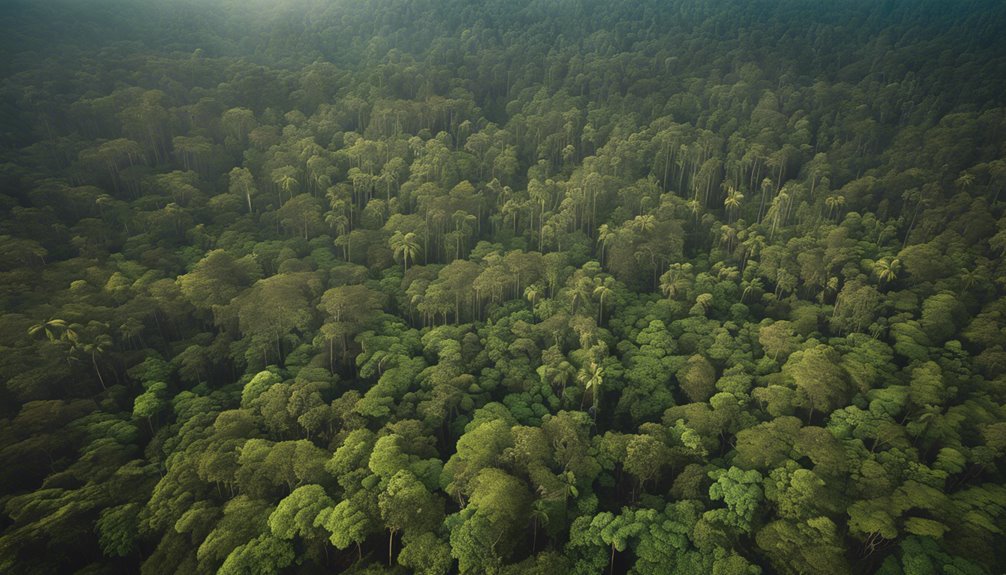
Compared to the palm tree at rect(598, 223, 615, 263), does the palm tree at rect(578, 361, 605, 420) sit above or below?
below

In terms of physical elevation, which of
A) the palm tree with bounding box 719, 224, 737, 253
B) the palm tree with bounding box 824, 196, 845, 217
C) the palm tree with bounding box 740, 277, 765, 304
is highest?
the palm tree with bounding box 824, 196, 845, 217

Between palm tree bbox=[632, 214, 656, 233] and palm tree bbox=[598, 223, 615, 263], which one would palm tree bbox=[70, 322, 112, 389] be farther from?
palm tree bbox=[632, 214, 656, 233]

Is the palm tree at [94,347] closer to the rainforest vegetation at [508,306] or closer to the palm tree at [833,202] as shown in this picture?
the rainforest vegetation at [508,306]

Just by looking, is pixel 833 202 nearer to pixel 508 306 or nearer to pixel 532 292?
pixel 532 292

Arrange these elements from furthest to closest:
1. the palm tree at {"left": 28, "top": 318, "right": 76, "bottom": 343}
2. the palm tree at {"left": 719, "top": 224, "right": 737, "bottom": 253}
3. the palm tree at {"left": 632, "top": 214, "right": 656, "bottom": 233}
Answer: the palm tree at {"left": 719, "top": 224, "right": 737, "bottom": 253} < the palm tree at {"left": 632, "top": 214, "right": 656, "bottom": 233} < the palm tree at {"left": 28, "top": 318, "right": 76, "bottom": 343}

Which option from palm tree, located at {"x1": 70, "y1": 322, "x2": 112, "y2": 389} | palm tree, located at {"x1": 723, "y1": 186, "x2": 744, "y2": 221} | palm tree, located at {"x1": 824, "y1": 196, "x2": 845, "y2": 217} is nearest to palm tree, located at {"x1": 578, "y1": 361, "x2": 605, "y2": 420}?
palm tree, located at {"x1": 723, "y1": 186, "x2": 744, "y2": 221}

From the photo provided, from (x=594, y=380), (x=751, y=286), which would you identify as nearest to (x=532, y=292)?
(x=594, y=380)

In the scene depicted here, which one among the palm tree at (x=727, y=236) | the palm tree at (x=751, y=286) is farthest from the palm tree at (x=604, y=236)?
the palm tree at (x=751, y=286)
